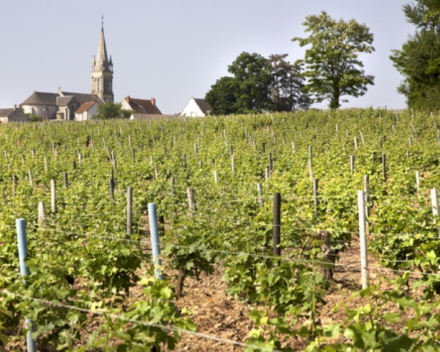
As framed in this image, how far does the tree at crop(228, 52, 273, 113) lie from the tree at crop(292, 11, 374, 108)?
42.6 ft

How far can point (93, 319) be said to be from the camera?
6.12 meters

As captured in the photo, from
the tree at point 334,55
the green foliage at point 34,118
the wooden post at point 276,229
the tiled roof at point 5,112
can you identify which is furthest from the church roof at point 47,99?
the wooden post at point 276,229

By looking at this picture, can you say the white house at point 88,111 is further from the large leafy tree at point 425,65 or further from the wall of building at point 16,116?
the large leafy tree at point 425,65

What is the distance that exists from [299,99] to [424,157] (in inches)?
1812

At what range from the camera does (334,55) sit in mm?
44312

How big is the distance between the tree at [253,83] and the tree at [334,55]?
1300 centimetres

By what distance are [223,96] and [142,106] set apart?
31.8 metres

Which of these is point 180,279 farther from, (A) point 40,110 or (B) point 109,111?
(A) point 40,110

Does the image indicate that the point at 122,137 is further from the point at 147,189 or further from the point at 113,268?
the point at 113,268

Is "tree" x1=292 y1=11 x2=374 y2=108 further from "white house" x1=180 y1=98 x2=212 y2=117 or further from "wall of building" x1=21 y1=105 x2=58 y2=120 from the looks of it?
"wall of building" x1=21 y1=105 x2=58 y2=120

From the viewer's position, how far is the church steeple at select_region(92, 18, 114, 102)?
127 m

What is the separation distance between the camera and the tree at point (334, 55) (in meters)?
44.8

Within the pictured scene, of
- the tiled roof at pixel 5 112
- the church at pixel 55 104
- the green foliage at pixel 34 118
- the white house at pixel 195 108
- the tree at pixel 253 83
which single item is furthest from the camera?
the church at pixel 55 104

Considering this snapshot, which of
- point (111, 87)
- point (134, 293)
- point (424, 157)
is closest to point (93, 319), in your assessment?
point (134, 293)
